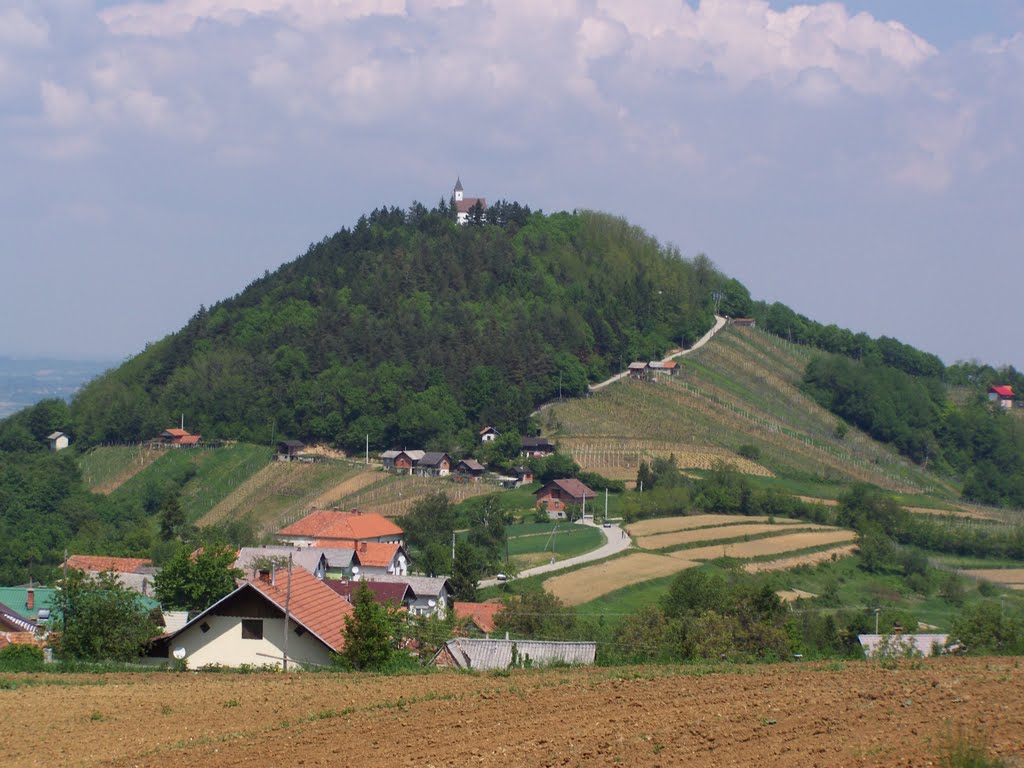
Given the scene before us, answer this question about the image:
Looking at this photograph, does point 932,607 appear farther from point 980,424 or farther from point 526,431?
point 980,424

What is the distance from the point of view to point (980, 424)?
98.3m

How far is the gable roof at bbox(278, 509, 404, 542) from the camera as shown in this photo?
5400 cm

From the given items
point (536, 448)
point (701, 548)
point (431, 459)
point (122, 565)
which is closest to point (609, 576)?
point (701, 548)

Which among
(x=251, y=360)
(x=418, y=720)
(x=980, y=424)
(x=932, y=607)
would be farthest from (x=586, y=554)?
(x=980, y=424)

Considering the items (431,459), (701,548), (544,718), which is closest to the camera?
(544,718)

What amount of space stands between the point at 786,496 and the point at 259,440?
39.8m

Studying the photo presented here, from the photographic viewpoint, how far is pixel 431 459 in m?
76.5

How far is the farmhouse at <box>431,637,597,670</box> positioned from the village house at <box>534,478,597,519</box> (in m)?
40.1

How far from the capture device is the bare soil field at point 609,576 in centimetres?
4409

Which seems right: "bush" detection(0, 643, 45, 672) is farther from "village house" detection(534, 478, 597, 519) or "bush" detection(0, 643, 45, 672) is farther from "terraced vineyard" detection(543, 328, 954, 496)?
"terraced vineyard" detection(543, 328, 954, 496)

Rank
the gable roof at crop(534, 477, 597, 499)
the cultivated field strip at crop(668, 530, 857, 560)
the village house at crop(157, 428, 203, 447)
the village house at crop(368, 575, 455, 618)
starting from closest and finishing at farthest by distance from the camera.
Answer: the village house at crop(368, 575, 455, 618) < the cultivated field strip at crop(668, 530, 857, 560) < the gable roof at crop(534, 477, 597, 499) < the village house at crop(157, 428, 203, 447)

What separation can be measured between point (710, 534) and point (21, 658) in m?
41.4

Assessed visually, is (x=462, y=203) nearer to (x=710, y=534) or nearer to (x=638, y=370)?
(x=638, y=370)

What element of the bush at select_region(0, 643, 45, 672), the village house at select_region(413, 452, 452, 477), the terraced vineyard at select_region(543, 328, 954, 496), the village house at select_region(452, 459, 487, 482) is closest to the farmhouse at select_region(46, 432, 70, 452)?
the village house at select_region(413, 452, 452, 477)
